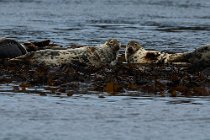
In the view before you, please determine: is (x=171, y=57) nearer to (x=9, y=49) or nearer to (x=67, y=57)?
(x=67, y=57)

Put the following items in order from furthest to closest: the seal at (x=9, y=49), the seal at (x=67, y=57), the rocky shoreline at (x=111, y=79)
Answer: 1. the seal at (x=9, y=49)
2. the seal at (x=67, y=57)
3. the rocky shoreline at (x=111, y=79)

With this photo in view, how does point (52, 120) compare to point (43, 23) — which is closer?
point (52, 120)

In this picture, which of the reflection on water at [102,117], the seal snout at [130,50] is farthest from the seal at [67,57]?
the reflection on water at [102,117]

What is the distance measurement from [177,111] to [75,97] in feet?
4.58

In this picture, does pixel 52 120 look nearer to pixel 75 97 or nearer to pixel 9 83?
pixel 75 97

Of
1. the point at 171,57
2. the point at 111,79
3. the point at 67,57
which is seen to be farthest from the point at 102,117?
the point at 171,57

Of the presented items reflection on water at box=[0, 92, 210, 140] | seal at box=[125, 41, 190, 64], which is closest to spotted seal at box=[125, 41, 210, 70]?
seal at box=[125, 41, 190, 64]

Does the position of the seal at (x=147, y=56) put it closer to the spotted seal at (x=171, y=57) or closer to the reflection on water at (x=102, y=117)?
the spotted seal at (x=171, y=57)

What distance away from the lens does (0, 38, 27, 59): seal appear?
12.1m

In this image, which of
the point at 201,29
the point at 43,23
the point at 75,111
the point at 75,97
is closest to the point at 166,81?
the point at 75,97

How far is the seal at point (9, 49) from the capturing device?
39.6ft

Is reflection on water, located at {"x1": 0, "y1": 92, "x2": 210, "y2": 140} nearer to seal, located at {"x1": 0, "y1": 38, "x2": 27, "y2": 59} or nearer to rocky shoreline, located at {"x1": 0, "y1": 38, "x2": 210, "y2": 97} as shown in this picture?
rocky shoreline, located at {"x1": 0, "y1": 38, "x2": 210, "y2": 97}

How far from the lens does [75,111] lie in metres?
7.79

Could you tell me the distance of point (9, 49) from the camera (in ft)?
39.8
